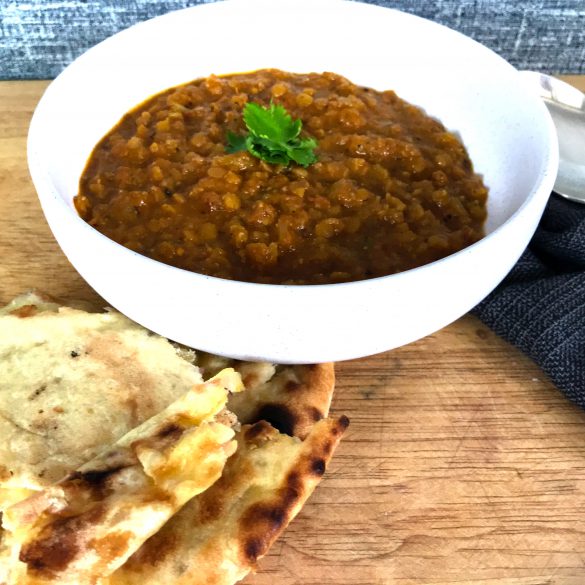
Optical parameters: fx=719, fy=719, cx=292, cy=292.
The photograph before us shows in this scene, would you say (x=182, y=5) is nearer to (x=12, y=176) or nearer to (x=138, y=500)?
(x=12, y=176)

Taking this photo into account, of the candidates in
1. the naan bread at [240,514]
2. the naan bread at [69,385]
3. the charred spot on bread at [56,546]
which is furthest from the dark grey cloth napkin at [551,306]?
the charred spot on bread at [56,546]

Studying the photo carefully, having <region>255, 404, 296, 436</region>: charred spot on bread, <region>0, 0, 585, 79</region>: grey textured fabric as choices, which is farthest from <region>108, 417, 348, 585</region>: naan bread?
<region>0, 0, 585, 79</region>: grey textured fabric

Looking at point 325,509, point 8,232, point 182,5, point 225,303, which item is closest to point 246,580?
point 325,509

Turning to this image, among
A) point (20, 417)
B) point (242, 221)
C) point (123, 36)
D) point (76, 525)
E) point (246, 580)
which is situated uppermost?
point (123, 36)

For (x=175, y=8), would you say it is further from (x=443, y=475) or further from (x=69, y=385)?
(x=443, y=475)

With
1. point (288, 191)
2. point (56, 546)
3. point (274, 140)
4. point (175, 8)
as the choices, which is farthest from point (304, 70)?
point (56, 546)

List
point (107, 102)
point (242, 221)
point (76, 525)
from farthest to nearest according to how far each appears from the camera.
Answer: point (107, 102) → point (242, 221) → point (76, 525)
